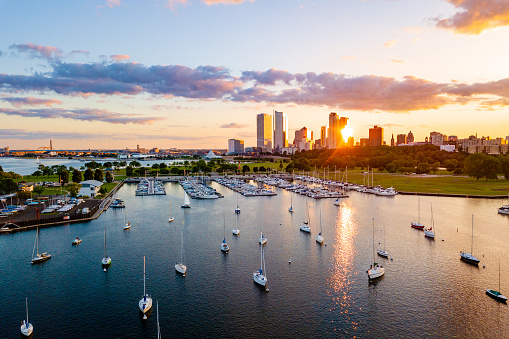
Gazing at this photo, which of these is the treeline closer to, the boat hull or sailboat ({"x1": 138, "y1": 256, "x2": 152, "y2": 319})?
the boat hull

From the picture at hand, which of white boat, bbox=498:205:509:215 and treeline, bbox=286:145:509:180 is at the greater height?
treeline, bbox=286:145:509:180

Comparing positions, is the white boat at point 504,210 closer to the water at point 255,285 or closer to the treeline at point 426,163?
the water at point 255,285

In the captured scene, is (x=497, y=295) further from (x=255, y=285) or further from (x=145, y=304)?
(x=145, y=304)

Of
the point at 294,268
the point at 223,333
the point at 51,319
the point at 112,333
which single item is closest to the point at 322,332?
the point at 223,333

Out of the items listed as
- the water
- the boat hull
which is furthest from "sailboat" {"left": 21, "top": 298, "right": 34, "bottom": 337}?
the boat hull

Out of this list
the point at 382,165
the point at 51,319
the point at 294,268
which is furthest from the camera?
the point at 382,165

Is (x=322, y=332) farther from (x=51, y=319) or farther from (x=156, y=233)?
(x=156, y=233)

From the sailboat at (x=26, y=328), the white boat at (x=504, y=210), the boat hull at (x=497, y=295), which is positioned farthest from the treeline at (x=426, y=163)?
the sailboat at (x=26, y=328)

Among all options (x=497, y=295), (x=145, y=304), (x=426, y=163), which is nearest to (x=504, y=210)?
(x=497, y=295)
